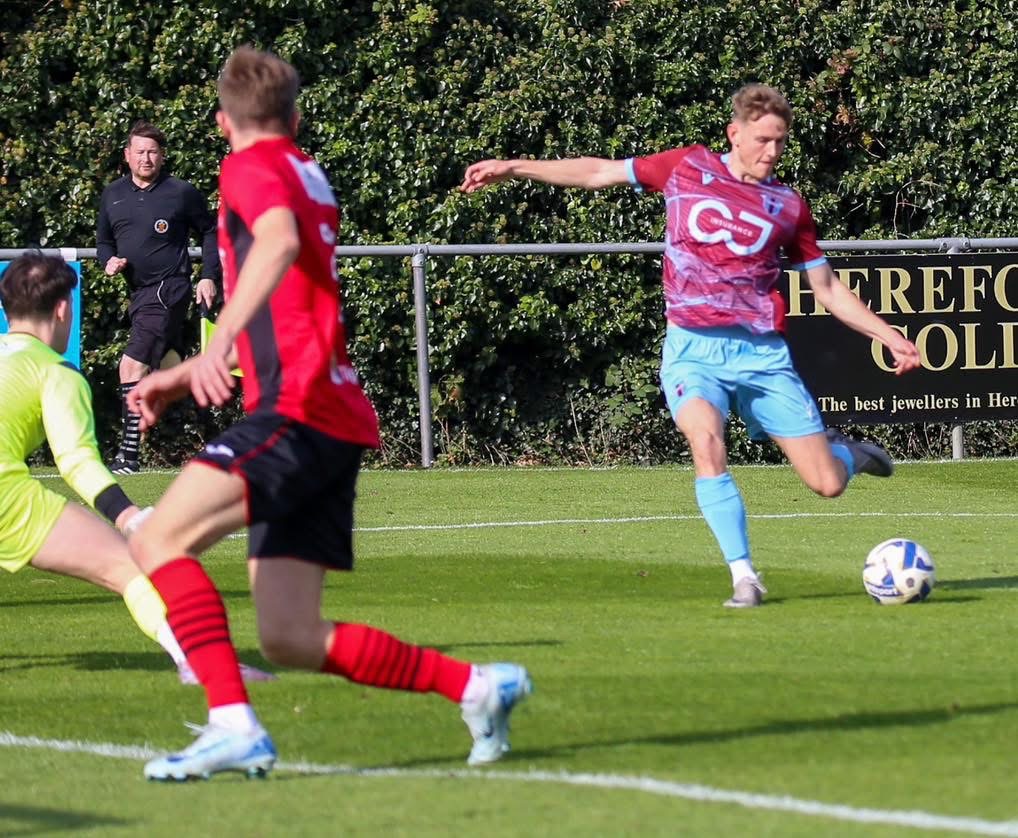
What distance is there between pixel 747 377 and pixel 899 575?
3.56 ft

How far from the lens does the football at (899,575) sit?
28.2 feet

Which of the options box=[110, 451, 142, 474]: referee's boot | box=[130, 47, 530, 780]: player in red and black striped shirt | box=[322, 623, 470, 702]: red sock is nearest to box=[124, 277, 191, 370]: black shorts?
box=[110, 451, 142, 474]: referee's boot

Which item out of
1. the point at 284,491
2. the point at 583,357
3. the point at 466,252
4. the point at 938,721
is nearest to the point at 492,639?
the point at 938,721

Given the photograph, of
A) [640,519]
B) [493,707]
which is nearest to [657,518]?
[640,519]

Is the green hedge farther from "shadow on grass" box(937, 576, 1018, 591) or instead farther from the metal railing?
"shadow on grass" box(937, 576, 1018, 591)

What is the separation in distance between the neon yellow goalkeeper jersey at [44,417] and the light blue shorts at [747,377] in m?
2.94

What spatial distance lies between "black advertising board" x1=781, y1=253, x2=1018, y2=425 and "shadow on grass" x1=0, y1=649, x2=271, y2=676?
9.33 metres

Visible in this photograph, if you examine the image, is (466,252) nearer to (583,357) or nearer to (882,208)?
(583,357)

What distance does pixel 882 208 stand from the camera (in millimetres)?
19281

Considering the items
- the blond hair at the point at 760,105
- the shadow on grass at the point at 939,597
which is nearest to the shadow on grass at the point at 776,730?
the shadow on grass at the point at 939,597

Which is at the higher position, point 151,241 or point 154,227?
point 154,227

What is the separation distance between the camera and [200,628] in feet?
17.2

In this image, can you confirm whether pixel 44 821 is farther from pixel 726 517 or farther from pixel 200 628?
pixel 726 517

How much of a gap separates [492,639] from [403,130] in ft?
36.7
